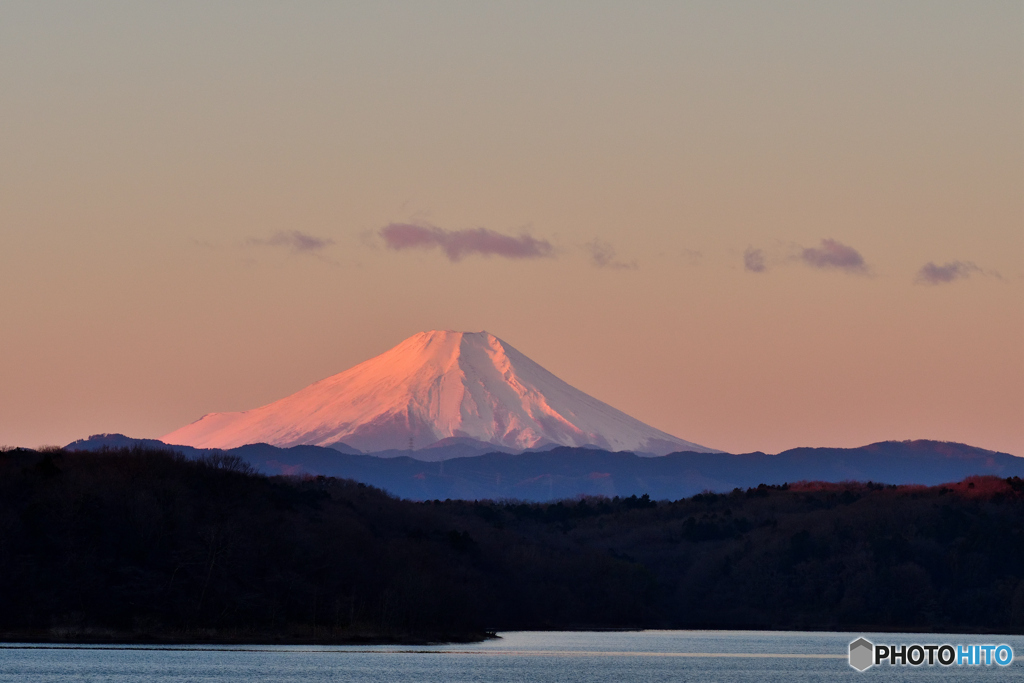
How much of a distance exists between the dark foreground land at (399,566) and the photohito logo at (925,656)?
31.2 metres

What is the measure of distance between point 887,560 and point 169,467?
271 feet

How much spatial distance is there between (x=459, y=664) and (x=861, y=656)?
28697 mm

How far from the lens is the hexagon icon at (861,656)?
345 feet

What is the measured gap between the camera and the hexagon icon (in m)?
105

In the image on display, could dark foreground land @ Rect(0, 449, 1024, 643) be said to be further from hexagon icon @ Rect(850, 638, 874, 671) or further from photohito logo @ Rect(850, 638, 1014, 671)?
photohito logo @ Rect(850, 638, 1014, 671)

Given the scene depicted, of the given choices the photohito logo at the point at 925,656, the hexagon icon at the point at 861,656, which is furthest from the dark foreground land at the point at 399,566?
the photohito logo at the point at 925,656

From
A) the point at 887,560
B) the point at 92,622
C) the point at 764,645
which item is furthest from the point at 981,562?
the point at 92,622

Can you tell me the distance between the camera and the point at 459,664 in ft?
325

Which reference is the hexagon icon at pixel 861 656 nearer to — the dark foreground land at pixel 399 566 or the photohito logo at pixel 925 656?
the photohito logo at pixel 925 656

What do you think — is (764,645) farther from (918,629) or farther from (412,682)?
(412,682)

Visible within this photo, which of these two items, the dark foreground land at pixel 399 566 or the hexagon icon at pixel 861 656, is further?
the dark foreground land at pixel 399 566

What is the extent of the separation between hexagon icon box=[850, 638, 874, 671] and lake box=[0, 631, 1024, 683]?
0.76 m

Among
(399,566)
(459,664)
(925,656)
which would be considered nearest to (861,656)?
(925,656)

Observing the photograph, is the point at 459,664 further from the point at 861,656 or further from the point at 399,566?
the point at 399,566
